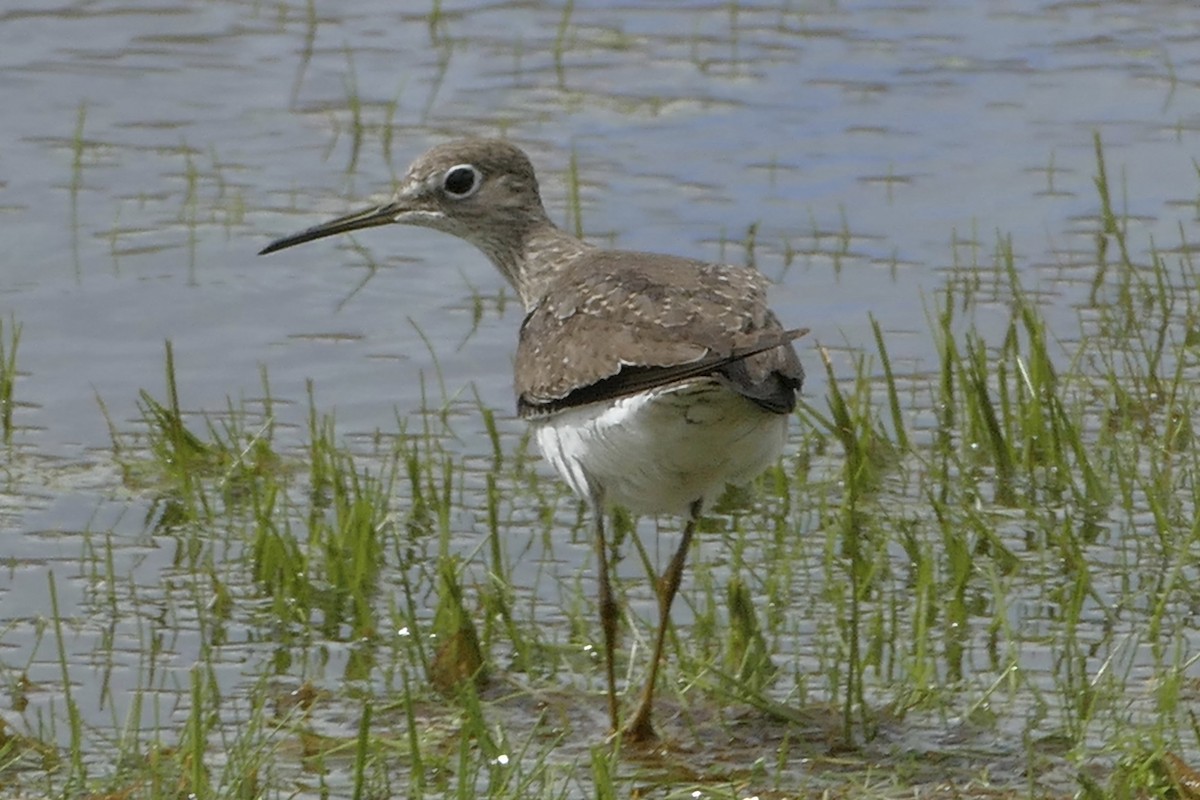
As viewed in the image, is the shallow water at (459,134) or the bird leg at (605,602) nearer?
the bird leg at (605,602)

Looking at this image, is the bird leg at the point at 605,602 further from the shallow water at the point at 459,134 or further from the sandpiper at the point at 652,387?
the shallow water at the point at 459,134

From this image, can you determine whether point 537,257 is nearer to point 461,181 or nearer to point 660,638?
point 461,181

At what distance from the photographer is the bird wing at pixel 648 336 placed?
5.44 m

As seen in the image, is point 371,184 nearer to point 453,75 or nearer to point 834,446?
point 453,75

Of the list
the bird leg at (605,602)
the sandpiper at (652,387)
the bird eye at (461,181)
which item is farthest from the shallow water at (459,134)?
the sandpiper at (652,387)

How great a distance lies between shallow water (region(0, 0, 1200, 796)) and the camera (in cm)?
898

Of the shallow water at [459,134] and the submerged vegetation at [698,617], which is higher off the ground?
the shallow water at [459,134]

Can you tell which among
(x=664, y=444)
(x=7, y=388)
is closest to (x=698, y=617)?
(x=664, y=444)

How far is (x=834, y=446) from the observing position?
8.15 metres

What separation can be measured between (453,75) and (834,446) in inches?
184

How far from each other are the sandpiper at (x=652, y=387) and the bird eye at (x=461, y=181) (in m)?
0.80

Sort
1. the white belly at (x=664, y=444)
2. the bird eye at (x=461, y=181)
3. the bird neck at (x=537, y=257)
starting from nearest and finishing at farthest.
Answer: the white belly at (x=664, y=444), the bird neck at (x=537, y=257), the bird eye at (x=461, y=181)

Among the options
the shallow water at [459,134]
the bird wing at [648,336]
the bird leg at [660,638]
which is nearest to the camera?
the bird wing at [648,336]

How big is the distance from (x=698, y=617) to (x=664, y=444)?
0.89 metres
